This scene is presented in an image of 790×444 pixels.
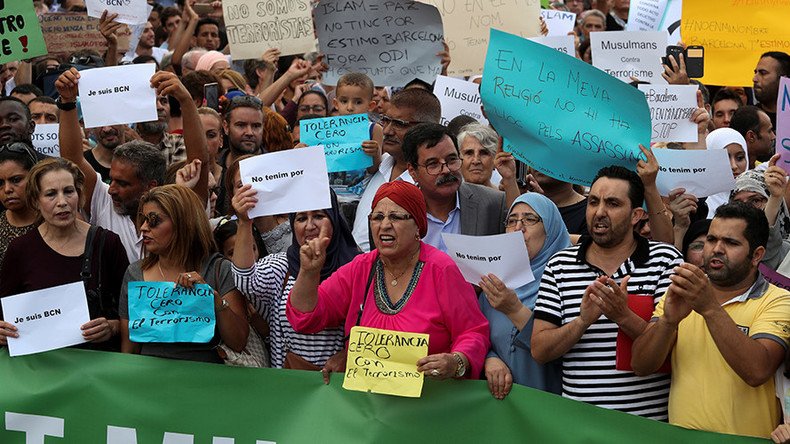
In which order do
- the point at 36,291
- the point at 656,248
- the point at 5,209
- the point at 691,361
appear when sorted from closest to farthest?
the point at 691,361 < the point at 656,248 < the point at 36,291 < the point at 5,209

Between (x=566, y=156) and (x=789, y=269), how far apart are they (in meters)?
1.57

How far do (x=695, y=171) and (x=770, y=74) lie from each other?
3146 millimetres

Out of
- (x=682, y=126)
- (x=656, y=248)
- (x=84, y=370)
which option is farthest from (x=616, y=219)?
(x=84, y=370)

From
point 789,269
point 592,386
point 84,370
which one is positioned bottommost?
point 84,370

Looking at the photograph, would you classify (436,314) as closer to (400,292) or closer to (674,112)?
(400,292)

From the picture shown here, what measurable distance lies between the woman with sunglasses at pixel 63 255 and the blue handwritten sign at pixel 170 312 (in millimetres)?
327

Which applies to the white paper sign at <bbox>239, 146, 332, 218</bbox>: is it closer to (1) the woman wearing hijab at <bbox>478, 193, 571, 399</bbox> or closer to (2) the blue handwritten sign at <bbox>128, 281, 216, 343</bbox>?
(2) the blue handwritten sign at <bbox>128, 281, 216, 343</bbox>

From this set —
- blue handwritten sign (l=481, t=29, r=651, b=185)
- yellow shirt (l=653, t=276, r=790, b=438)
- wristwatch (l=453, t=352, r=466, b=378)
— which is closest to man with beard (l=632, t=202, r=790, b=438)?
yellow shirt (l=653, t=276, r=790, b=438)

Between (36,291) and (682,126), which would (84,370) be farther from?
(682,126)

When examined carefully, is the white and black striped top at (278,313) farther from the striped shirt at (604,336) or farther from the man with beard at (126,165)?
the striped shirt at (604,336)

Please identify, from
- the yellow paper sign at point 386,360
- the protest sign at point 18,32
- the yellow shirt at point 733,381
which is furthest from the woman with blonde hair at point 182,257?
the protest sign at point 18,32

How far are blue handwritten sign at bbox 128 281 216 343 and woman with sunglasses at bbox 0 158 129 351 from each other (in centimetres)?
33

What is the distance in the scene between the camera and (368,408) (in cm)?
603

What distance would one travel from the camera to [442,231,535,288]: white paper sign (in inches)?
231
